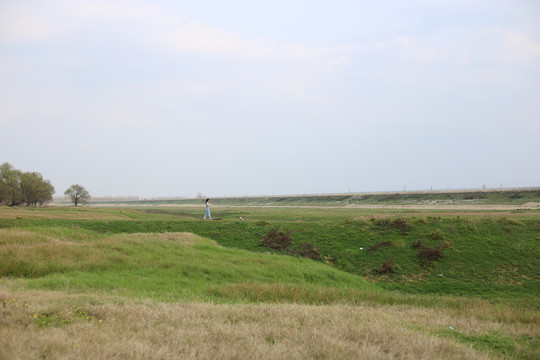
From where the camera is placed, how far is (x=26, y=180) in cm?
6350

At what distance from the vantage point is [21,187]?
63.1 meters

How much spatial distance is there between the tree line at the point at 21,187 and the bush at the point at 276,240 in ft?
180

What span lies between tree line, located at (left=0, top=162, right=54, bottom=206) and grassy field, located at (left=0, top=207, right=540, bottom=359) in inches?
1535

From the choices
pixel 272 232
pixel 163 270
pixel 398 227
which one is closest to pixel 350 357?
pixel 163 270

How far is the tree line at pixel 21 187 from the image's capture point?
59878 millimetres

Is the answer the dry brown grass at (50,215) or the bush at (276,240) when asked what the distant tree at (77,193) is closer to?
the dry brown grass at (50,215)

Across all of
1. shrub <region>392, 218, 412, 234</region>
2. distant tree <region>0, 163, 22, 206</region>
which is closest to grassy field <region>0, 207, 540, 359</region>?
shrub <region>392, 218, 412, 234</region>

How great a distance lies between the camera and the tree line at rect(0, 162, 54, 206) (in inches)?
2357

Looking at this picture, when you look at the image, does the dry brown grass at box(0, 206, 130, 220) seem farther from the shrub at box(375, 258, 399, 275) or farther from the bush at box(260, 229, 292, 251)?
the shrub at box(375, 258, 399, 275)

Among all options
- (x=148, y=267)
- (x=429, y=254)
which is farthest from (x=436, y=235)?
(x=148, y=267)

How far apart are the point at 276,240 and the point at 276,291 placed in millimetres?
13585

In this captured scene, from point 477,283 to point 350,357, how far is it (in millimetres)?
17777

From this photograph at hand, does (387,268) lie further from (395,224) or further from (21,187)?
(21,187)

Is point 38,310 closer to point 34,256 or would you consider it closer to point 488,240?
point 34,256
